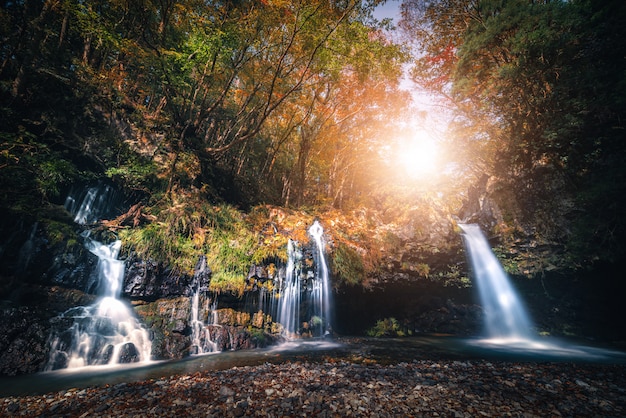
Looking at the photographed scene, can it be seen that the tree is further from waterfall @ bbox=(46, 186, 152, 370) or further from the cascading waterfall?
waterfall @ bbox=(46, 186, 152, 370)

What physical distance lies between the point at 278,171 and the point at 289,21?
917 centimetres

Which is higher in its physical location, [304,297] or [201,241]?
[201,241]

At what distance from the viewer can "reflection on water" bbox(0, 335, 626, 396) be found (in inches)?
175

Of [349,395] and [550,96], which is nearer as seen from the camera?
[349,395]

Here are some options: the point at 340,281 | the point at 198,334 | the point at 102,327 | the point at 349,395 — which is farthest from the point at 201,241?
the point at 349,395

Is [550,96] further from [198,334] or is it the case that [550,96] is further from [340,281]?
[198,334]

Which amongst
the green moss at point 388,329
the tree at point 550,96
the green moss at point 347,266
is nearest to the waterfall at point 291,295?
the green moss at point 347,266

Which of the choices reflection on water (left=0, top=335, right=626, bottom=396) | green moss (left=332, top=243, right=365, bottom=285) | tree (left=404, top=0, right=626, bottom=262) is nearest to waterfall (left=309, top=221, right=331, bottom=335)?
green moss (left=332, top=243, right=365, bottom=285)

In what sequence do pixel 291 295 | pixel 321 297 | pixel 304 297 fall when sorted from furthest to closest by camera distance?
1. pixel 321 297
2. pixel 304 297
3. pixel 291 295

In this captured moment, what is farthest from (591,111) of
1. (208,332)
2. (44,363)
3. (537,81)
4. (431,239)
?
(44,363)

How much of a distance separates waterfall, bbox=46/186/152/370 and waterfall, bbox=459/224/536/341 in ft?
42.2

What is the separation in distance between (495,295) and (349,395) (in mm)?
11406

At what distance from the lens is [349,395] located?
12.3 feet

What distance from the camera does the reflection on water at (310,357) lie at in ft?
14.6
